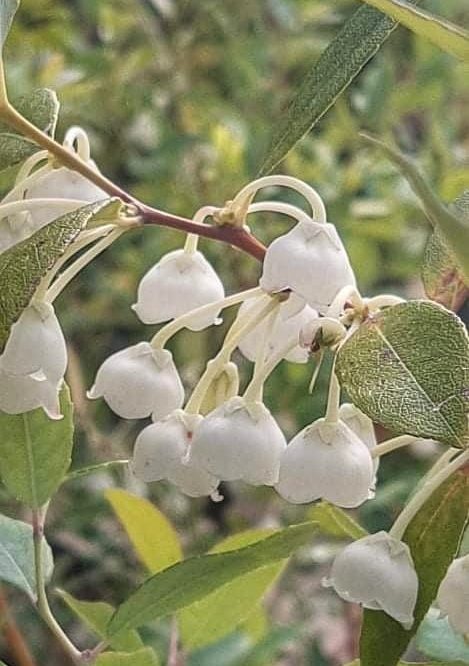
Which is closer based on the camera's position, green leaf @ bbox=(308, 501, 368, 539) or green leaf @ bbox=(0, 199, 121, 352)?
green leaf @ bbox=(0, 199, 121, 352)

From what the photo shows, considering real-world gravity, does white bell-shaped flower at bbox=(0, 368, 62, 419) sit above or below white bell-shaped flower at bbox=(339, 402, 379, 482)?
above

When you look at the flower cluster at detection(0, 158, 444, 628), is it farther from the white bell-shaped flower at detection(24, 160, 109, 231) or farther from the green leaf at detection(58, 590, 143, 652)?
the green leaf at detection(58, 590, 143, 652)

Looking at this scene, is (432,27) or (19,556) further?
(19,556)

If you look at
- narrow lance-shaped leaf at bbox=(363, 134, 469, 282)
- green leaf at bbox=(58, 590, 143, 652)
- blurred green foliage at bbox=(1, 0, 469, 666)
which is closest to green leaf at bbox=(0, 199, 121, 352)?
narrow lance-shaped leaf at bbox=(363, 134, 469, 282)

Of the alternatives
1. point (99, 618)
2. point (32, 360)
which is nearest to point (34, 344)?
point (32, 360)

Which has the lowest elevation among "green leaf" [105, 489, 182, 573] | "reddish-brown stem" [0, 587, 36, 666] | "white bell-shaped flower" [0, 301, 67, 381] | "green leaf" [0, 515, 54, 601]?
"reddish-brown stem" [0, 587, 36, 666]

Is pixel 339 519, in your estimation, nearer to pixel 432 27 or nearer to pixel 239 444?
pixel 239 444

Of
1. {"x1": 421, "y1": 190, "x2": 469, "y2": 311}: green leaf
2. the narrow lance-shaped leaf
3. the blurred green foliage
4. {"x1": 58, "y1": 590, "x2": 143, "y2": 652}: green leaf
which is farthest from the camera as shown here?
the blurred green foliage

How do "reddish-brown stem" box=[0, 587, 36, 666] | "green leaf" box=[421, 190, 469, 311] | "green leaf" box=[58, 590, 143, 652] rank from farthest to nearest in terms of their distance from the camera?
1. "reddish-brown stem" box=[0, 587, 36, 666]
2. "green leaf" box=[58, 590, 143, 652]
3. "green leaf" box=[421, 190, 469, 311]
